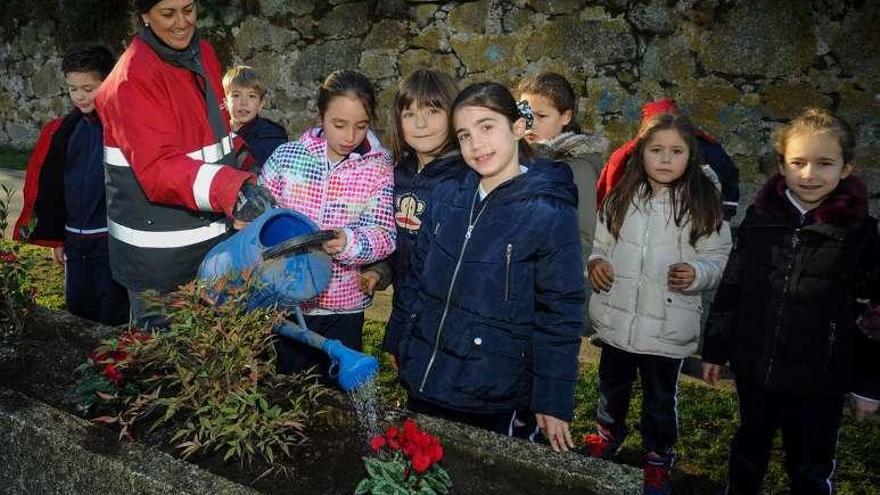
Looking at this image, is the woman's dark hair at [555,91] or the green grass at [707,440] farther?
the woman's dark hair at [555,91]

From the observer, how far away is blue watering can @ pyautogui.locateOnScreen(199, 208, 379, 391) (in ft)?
6.70

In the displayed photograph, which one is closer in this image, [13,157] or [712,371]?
[712,371]

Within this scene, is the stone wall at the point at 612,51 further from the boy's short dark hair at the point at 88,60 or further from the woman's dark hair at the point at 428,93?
the boy's short dark hair at the point at 88,60

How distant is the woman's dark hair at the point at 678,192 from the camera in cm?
285

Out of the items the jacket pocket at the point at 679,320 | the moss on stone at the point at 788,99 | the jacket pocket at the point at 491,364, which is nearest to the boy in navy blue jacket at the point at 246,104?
the jacket pocket at the point at 491,364

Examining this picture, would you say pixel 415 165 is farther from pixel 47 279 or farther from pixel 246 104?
pixel 47 279

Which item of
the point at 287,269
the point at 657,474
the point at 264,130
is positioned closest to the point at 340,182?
the point at 287,269

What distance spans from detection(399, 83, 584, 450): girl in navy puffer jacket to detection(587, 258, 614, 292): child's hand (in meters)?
0.67

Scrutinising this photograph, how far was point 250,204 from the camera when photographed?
7.62 ft

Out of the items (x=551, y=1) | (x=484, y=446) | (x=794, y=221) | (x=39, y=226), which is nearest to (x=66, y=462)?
(x=484, y=446)

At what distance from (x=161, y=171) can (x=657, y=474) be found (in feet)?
6.76

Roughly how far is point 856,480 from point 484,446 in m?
1.72

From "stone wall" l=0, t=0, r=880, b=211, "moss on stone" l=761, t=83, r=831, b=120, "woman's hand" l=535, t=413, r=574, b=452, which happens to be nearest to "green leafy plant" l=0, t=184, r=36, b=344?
"woman's hand" l=535, t=413, r=574, b=452

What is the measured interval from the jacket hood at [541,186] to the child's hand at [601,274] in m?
0.67
